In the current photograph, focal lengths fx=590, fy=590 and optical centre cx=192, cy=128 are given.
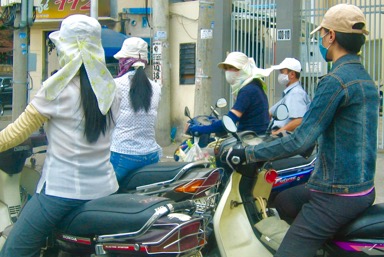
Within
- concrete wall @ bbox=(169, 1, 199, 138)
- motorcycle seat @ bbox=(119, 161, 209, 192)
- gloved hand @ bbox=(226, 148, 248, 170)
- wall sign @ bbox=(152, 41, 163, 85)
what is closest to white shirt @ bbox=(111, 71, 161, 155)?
motorcycle seat @ bbox=(119, 161, 209, 192)

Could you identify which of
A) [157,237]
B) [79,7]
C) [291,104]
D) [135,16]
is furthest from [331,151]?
[79,7]

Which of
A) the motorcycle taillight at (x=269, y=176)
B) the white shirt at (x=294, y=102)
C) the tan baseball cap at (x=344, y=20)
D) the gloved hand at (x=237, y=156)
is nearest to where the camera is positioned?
the tan baseball cap at (x=344, y=20)

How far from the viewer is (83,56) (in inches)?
117

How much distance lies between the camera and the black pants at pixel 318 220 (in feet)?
9.43

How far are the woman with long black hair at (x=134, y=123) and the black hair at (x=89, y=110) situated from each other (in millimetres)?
1293

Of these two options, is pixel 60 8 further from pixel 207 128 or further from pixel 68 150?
pixel 68 150

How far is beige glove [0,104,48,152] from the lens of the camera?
290 centimetres

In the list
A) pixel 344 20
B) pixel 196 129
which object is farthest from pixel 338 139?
pixel 196 129

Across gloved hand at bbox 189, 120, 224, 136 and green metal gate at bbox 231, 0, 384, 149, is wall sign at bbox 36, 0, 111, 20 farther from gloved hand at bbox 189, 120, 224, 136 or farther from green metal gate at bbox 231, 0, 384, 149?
gloved hand at bbox 189, 120, 224, 136

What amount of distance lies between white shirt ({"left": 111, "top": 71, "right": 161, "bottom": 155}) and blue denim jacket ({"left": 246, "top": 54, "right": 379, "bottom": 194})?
1.66 metres

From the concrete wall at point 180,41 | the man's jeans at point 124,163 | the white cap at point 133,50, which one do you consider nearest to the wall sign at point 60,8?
the concrete wall at point 180,41

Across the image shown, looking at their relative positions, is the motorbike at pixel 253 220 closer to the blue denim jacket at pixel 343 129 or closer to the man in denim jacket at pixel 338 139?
the man in denim jacket at pixel 338 139

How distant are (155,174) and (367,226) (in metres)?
1.69

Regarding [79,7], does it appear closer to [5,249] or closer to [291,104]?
[291,104]
